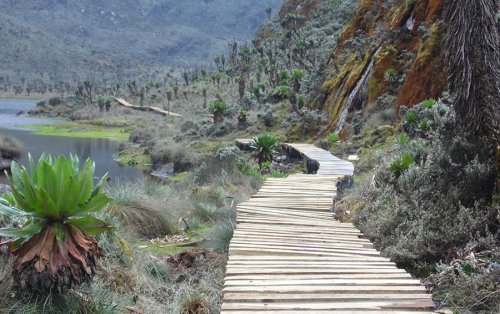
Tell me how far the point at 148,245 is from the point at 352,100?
47.4 ft

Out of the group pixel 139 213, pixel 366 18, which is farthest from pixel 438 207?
pixel 366 18

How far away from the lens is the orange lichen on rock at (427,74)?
1596 centimetres

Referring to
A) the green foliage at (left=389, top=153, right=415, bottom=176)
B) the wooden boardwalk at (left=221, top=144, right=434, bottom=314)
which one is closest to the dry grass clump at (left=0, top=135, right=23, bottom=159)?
the green foliage at (left=389, top=153, right=415, bottom=176)

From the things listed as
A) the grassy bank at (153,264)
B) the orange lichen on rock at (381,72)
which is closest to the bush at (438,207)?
the grassy bank at (153,264)

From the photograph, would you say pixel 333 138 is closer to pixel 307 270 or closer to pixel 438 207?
pixel 438 207

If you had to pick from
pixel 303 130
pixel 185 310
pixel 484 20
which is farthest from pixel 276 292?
pixel 303 130

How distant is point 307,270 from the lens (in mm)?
4449

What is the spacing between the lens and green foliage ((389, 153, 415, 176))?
7875 millimetres

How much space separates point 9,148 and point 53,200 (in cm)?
3726

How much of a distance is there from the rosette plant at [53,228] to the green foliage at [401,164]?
4.51 m

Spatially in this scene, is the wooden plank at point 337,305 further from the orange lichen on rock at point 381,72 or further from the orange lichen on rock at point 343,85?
the orange lichen on rock at point 343,85

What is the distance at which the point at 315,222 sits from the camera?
20.4 feet

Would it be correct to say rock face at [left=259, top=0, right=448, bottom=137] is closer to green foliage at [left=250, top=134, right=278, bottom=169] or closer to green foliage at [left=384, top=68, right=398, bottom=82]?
green foliage at [left=384, top=68, right=398, bottom=82]

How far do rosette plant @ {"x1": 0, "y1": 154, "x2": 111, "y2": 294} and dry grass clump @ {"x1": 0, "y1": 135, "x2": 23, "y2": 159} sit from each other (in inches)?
1434
